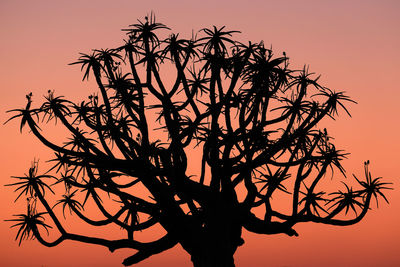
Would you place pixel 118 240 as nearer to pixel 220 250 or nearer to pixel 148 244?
pixel 148 244

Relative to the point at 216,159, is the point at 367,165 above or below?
below

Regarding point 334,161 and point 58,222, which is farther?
point 334,161

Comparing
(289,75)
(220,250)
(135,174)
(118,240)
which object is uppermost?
(289,75)

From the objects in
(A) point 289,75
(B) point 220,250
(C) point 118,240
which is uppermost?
(A) point 289,75

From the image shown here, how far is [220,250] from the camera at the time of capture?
1514 cm

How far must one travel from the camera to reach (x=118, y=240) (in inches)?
609

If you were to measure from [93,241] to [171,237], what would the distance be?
82.1 inches

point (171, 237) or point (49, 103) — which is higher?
point (49, 103)

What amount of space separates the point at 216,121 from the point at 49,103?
434 centimetres

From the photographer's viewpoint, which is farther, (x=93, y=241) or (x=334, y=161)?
(x=334, y=161)

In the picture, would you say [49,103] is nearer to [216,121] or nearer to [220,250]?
[216,121]

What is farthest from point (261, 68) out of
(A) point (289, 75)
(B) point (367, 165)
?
(B) point (367, 165)

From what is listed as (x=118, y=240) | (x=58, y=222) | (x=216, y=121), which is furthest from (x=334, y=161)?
(x=58, y=222)

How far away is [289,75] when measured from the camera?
51.9ft
